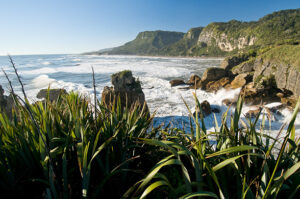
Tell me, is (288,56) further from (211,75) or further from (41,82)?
(41,82)

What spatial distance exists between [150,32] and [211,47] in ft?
346

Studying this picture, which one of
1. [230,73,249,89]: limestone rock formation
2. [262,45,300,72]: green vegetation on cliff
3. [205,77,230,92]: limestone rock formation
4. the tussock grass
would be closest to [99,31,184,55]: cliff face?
[205,77,230,92]: limestone rock formation

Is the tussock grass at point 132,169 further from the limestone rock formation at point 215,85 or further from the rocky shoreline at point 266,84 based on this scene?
the limestone rock formation at point 215,85

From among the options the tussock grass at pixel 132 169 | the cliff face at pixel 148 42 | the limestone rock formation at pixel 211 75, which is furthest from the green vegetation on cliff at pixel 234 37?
the tussock grass at pixel 132 169

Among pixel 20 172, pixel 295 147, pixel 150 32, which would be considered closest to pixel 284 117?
pixel 295 147

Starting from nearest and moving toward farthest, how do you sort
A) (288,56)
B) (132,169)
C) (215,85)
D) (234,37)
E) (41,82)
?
(132,169)
(288,56)
(215,85)
(41,82)
(234,37)

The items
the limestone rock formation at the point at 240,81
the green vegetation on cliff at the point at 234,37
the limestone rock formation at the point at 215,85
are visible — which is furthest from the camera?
the green vegetation on cliff at the point at 234,37

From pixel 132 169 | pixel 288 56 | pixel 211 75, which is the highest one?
pixel 288 56

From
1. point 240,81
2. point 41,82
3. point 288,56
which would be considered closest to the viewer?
point 288,56

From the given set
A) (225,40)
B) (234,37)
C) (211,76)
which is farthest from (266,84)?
(225,40)

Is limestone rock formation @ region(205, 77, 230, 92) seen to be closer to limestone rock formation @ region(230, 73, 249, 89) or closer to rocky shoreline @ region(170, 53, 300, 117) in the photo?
rocky shoreline @ region(170, 53, 300, 117)

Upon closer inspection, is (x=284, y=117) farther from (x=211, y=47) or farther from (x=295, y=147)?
(x=211, y=47)

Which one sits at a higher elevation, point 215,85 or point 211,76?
point 211,76

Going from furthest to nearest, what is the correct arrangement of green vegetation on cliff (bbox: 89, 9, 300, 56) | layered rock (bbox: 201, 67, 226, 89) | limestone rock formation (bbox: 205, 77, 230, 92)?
green vegetation on cliff (bbox: 89, 9, 300, 56), layered rock (bbox: 201, 67, 226, 89), limestone rock formation (bbox: 205, 77, 230, 92)
